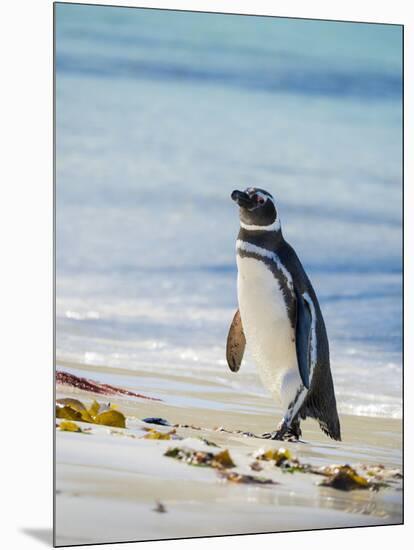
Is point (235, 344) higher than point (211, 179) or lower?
lower

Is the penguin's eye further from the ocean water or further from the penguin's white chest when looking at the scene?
the penguin's white chest

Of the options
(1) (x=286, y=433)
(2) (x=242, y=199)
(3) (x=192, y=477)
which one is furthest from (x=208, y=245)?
(3) (x=192, y=477)

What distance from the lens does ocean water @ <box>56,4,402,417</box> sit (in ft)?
21.2

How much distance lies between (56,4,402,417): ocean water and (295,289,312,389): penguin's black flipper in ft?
0.44

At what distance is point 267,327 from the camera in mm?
6770

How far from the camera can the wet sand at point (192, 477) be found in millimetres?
6324

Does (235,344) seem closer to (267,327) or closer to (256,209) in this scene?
(267,327)

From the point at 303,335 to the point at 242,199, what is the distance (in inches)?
28.4

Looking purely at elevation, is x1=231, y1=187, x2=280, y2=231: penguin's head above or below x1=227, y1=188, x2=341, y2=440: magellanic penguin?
above

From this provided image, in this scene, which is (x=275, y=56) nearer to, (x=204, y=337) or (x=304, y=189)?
(x=304, y=189)

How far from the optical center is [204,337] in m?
6.66

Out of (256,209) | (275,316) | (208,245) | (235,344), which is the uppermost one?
(256,209)

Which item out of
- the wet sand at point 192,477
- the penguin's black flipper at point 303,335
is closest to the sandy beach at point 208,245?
the wet sand at point 192,477

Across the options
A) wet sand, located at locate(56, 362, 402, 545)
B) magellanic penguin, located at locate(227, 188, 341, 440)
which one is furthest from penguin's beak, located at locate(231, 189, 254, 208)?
wet sand, located at locate(56, 362, 402, 545)
